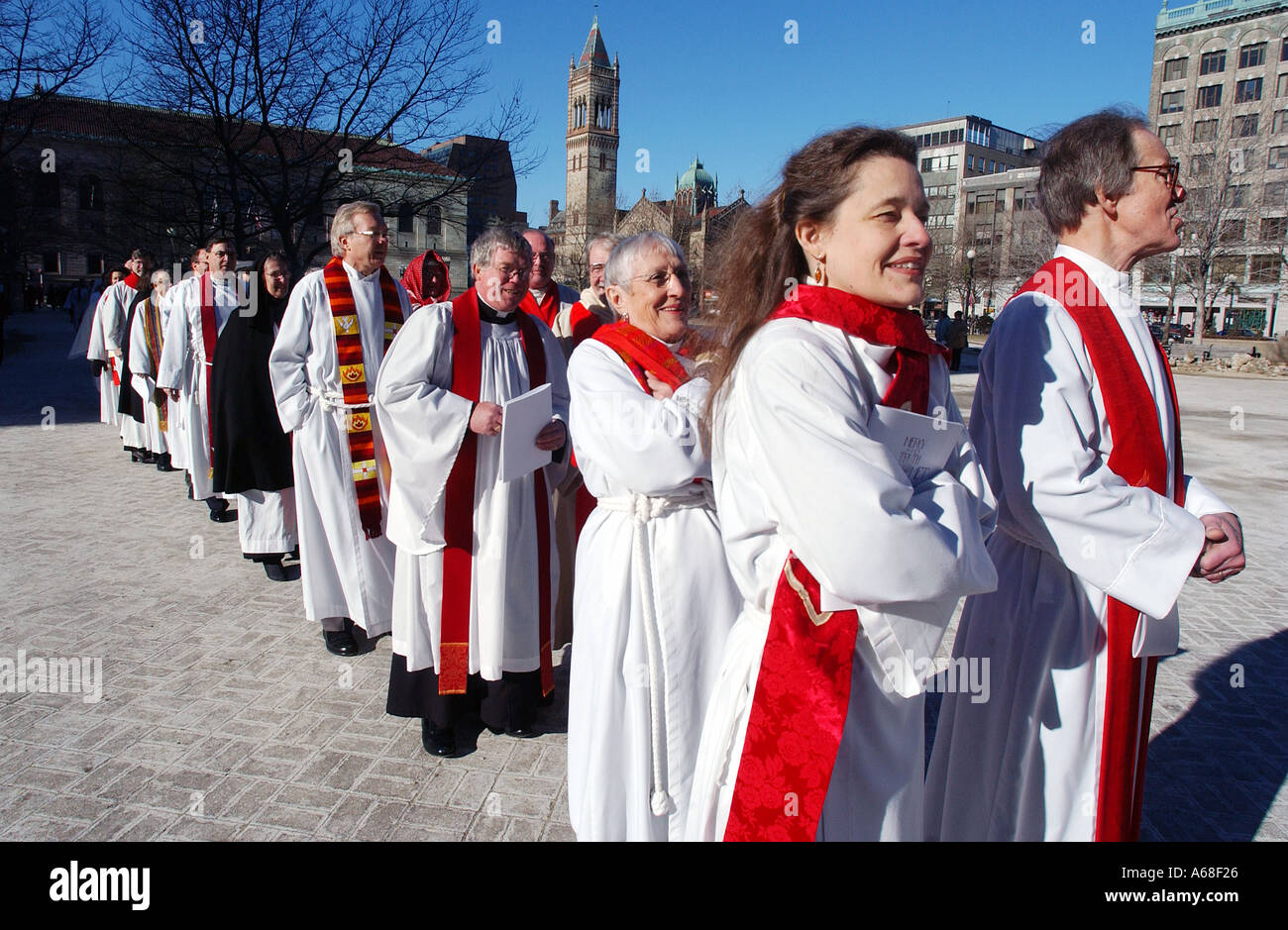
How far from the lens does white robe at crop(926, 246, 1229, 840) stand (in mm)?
2021

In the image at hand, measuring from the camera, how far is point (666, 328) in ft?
8.92

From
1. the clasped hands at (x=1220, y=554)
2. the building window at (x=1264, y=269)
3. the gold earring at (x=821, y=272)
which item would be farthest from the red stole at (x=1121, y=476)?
the building window at (x=1264, y=269)

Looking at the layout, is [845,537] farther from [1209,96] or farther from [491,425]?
[1209,96]

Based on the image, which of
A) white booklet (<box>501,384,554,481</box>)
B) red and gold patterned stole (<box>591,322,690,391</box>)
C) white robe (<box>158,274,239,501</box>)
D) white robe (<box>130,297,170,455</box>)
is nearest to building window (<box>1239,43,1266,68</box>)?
white robe (<box>130,297,170,455</box>)

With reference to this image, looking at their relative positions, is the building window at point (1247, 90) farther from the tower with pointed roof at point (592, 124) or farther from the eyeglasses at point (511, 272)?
the eyeglasses at point (511, 272)

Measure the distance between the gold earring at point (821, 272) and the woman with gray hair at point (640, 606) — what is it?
627 mm

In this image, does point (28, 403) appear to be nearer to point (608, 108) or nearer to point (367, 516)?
point (367, 516)

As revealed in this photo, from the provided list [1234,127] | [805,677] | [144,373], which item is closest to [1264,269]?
[1234,127]

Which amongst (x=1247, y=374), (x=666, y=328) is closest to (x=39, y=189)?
(x=666, y=328)

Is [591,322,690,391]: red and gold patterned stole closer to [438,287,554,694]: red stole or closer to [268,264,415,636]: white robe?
[438,287,554,694]: red stole

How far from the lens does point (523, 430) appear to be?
3400 millimetres

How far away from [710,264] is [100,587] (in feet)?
17.8

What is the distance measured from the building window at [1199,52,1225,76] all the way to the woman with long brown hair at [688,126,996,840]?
71809mm

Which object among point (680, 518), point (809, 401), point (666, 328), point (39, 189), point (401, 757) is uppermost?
point (39, 189)
